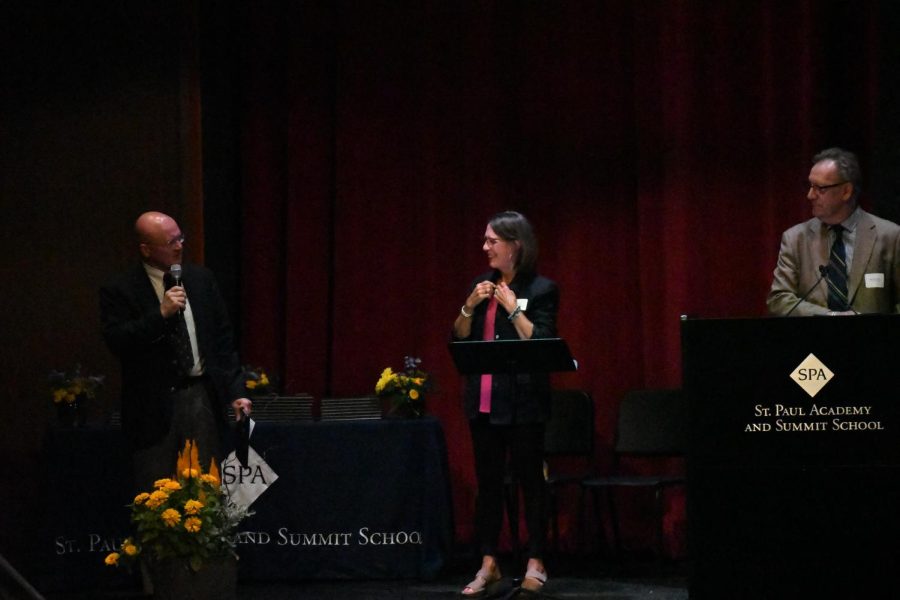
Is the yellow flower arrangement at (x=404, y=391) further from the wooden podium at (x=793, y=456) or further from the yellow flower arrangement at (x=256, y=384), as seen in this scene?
the wooden podium at (x=793, y=456)

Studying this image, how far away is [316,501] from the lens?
5641mm

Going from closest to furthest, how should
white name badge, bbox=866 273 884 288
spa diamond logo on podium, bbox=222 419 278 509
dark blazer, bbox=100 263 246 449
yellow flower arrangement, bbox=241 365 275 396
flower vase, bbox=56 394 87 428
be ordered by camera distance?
white name badge, bbox=866 273 884 288 < dark blazer, bbox=100 263 246 449 < spa diamond logo on podium, bbox=222 419 278 509 < flower vase, bbox=56 394 87 428 < yellow flower arrangement, bbox=241 365 275 396

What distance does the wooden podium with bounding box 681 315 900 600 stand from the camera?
3.63 metres

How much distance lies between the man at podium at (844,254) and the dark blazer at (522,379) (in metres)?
0.97

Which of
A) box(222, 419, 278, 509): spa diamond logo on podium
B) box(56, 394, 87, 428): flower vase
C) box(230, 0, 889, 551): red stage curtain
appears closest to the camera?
box(222, 419, 278, 509): spa diamond logo on podium

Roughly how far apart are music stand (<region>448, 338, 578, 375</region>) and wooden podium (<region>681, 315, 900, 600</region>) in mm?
939

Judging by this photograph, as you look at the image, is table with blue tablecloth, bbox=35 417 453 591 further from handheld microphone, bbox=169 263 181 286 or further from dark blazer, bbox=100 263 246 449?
handheld microphone, bbox=169 263 181 286

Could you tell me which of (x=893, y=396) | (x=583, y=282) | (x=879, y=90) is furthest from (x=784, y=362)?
(x=583, y=282)

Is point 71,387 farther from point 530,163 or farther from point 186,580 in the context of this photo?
point 530,163

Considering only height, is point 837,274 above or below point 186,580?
above

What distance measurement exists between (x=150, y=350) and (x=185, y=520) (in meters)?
0.72

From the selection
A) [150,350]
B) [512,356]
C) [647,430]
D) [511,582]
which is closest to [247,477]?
[150,350]

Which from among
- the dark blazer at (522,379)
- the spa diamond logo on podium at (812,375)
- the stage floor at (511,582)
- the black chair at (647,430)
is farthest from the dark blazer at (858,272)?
the black chair at (647,430)

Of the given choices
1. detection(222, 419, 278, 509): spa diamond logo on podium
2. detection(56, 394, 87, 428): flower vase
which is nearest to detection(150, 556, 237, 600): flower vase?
detection(222, 419, 278, 509): spa diamond logo on podium
